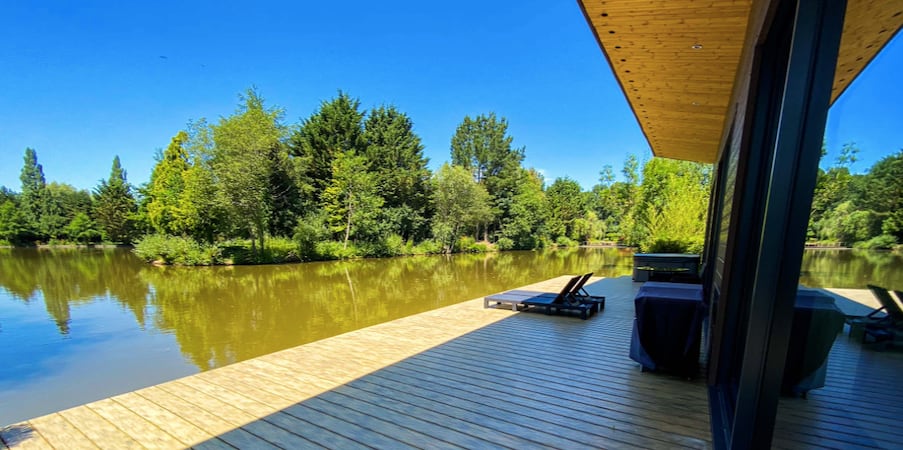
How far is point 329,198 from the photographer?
2155 cm

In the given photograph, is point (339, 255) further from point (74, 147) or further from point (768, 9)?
point (74, 147)

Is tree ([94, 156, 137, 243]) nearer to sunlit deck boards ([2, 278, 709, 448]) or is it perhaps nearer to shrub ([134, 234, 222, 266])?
shrub ([134, 234, 222, 266])

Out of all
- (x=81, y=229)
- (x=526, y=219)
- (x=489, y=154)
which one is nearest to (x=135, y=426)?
(x=526, y=219)

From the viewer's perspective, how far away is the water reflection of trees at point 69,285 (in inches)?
360

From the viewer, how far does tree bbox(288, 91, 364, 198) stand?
22266mm

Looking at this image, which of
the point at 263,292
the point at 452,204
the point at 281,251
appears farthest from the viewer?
the point at 452,204

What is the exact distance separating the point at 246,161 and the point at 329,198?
5412 mm

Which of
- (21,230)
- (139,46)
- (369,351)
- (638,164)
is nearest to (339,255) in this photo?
(139,46)

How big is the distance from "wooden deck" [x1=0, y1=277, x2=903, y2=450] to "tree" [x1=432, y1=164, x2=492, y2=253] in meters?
21.4

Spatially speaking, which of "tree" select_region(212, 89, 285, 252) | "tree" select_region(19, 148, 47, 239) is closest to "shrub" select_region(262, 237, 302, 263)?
"tree" select_region(212, 89, 285, 252)

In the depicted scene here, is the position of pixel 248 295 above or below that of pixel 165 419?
below

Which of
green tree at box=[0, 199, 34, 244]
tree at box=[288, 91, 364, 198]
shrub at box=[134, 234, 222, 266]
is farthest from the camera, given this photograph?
green tree at box=[0, 199, 34, 244]

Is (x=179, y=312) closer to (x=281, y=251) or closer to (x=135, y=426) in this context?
(x=135, y=426)

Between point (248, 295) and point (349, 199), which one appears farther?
point (349, 199)
